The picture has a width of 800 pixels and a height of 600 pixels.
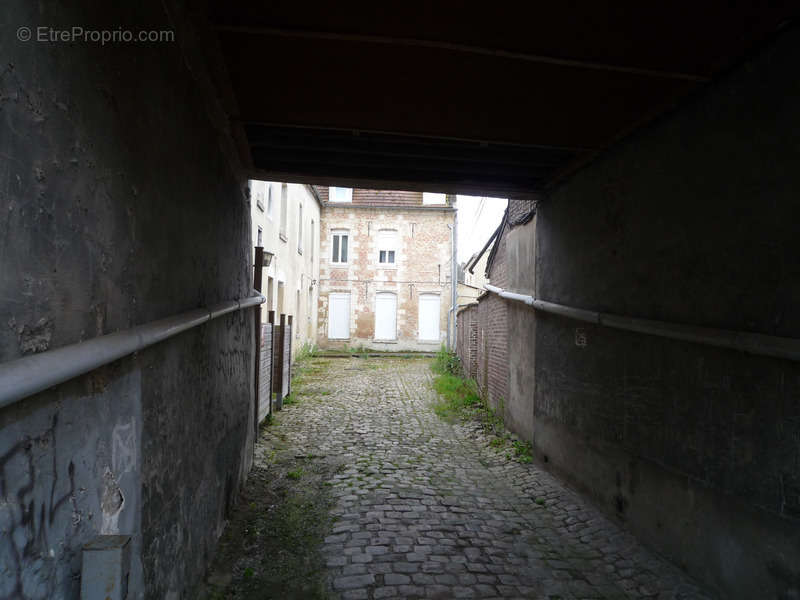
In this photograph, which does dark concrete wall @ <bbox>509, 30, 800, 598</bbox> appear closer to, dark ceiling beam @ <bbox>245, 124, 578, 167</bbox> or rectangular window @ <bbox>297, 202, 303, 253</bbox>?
dark ceiling beam @ <bbox>245, 124, 578, 167</bbox>

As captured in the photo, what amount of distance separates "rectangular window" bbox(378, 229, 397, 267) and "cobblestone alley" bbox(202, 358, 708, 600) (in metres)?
A: 15.5

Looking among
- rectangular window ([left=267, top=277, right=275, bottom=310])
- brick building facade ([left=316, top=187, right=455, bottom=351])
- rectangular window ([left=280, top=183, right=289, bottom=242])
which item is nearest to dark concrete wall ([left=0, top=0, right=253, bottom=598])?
rectangular window ([left=267, top=277, right=275, bottom=310])

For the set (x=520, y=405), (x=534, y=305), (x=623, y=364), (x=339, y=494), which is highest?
(x=534, y=305)

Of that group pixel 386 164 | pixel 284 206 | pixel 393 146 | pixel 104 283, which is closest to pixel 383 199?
pixel 284 206

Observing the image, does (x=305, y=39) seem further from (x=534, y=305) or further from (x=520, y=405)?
(x=520, y=405)

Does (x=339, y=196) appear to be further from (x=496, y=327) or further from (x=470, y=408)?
(x=496, y=327)

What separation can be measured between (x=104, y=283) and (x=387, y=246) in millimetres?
21641

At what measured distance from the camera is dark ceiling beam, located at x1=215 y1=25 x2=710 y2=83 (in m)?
3.05

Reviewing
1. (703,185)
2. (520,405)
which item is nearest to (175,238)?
(703,185)

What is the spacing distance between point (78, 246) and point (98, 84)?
57 centimetres

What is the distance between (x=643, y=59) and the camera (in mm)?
3299

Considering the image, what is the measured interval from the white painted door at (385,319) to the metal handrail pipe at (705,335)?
1801 centimetres

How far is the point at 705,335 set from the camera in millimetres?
3318

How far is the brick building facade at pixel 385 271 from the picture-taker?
23031 mm
